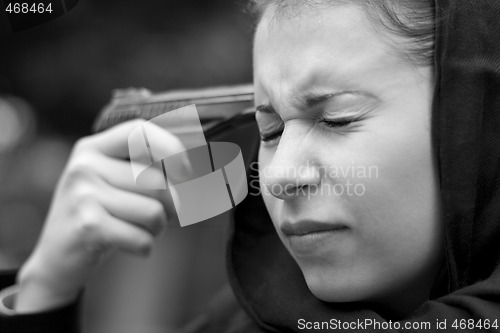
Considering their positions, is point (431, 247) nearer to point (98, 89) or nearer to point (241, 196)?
point (241, 196)

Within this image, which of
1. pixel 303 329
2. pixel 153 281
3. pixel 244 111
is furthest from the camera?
pixel 153 281

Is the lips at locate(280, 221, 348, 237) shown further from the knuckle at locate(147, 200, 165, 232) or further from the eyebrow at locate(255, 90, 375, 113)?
the knuckle at locate(147, 200, 165, 232)

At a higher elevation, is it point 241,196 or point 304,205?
point 304,205

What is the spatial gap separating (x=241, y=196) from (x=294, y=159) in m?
0.40

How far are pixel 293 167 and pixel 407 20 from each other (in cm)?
32

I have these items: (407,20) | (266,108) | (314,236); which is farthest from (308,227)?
(407,20)

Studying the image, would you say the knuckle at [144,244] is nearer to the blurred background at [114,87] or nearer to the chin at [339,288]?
the chin at [339,288]

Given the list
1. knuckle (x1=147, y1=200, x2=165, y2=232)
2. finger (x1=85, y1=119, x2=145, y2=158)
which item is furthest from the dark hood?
finger (x1=85, y1=119, x2=145, y2=158)

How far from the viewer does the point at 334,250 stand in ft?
3.61

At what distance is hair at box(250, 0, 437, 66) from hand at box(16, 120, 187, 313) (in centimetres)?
52

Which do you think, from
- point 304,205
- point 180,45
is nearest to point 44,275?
point 304,205

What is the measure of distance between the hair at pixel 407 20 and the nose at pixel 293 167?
219 mm

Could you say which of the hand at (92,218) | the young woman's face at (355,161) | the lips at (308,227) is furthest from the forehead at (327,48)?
the hand at (92,218)

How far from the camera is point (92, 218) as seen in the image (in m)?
1.42
